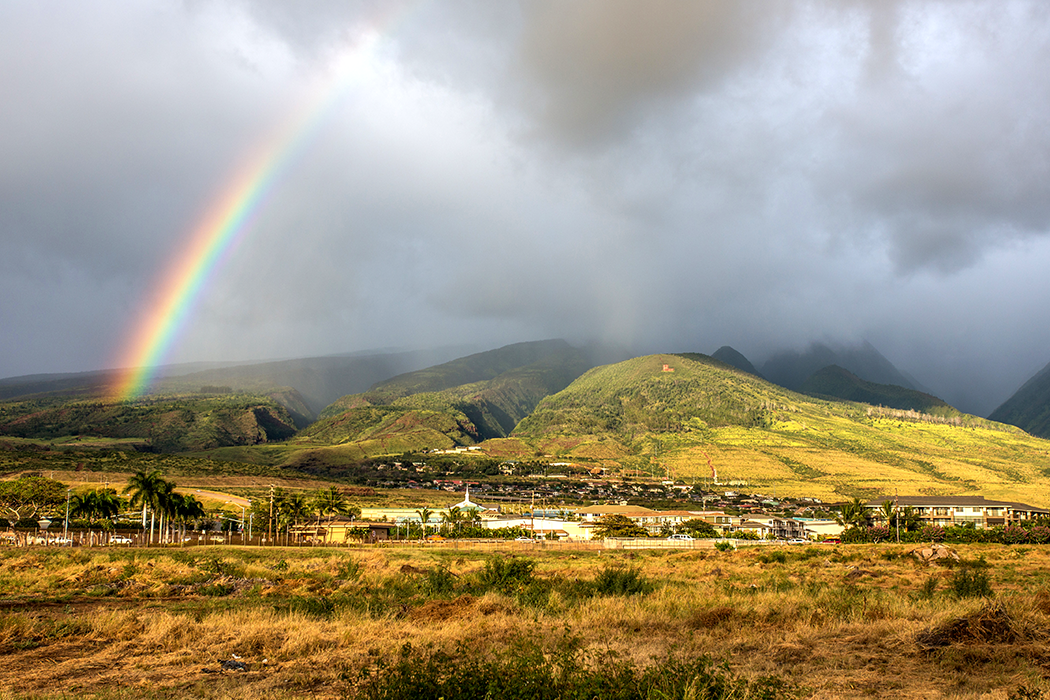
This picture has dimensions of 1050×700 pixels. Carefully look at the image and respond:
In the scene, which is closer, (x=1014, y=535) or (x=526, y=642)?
(x=526, y=642)

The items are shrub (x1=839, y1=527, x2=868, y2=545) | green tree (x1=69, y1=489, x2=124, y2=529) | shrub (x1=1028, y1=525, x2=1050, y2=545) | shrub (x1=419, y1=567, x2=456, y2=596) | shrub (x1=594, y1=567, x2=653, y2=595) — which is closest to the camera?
shrub (x1=594, y1=567, x2=653, y2=595)

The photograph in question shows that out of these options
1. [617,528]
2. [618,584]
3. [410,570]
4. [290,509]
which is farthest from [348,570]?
[617,528]

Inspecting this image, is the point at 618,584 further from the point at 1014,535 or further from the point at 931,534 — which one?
the point at 1014,535

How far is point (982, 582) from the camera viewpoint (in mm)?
20016

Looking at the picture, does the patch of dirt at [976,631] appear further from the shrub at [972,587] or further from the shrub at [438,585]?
the shrub at [438,585]

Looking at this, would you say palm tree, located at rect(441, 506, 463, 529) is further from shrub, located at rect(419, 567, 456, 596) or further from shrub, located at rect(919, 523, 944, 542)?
shrub, located at rect(419, 567, 456, 596)

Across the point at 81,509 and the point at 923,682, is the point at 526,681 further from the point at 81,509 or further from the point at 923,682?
the point at 81,509

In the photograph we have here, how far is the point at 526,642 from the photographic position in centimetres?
1265

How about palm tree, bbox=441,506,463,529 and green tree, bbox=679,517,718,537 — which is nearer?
green tree, bbox=679,517,718,537

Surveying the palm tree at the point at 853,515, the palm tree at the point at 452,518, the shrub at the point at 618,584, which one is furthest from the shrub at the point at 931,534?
the shrub at the point at 618,584

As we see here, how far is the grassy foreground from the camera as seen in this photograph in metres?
9.71

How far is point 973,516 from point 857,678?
422 ft

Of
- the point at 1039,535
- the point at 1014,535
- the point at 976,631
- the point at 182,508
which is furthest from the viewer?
the point at 1014,535

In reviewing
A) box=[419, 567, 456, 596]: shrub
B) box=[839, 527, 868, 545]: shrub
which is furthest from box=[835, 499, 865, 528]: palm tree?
box=[419, 567, 456, 596]: shrub
